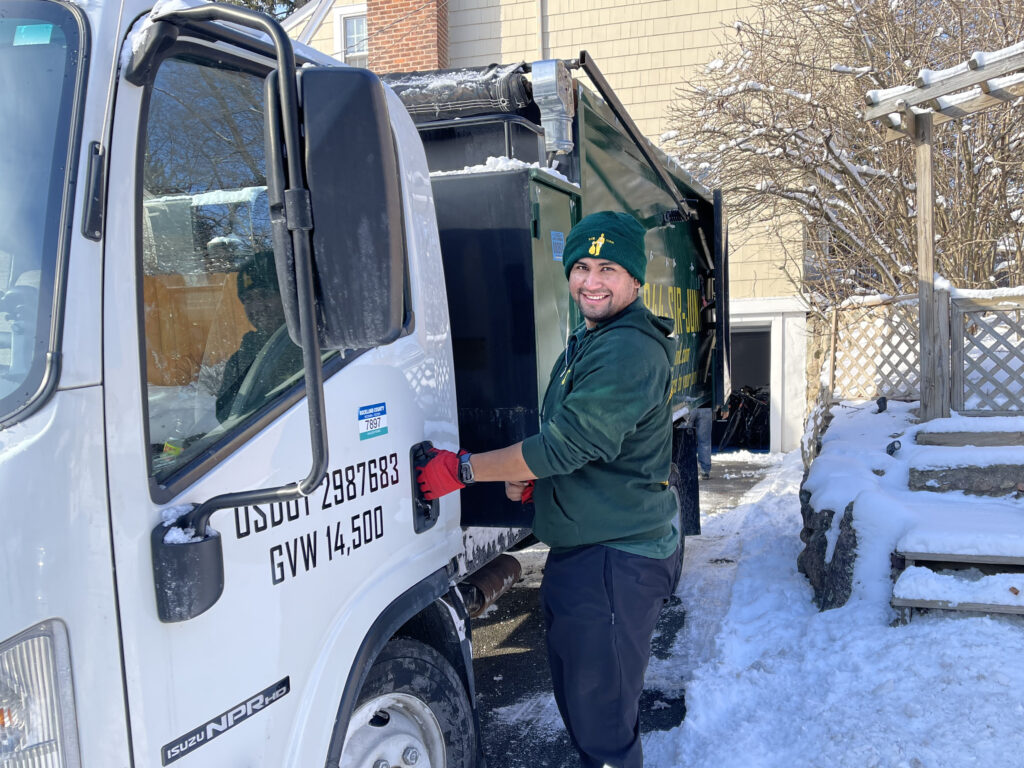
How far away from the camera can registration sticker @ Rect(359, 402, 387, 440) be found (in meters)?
2.03

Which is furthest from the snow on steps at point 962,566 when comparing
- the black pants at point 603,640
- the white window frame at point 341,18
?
the white window frame at point 341,18

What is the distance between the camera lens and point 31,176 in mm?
1333

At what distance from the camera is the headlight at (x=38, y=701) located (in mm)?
1216

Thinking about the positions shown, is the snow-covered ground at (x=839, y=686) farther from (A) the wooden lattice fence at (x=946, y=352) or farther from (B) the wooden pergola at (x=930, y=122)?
(A) the wooden lattice fence at (x=946, y=352)

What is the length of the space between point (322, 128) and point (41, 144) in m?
0.47

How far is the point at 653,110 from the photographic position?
1192 cm

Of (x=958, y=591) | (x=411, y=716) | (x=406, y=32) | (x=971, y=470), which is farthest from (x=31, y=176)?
(x=406, y=32)

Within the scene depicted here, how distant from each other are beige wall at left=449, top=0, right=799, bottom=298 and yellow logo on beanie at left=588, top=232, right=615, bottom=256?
9537mm

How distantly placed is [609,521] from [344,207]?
4.54 ft

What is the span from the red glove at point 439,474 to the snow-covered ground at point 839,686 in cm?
184

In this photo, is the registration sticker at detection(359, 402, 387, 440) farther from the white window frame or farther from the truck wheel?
the white window frame

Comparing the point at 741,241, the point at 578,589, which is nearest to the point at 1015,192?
the point at 741,241

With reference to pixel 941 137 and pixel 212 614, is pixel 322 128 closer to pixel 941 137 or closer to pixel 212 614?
pixel 212 614

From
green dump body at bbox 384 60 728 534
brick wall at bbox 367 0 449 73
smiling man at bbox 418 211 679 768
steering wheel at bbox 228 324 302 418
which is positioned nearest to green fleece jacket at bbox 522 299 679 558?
smiling man at bbox 418 211 679 768
